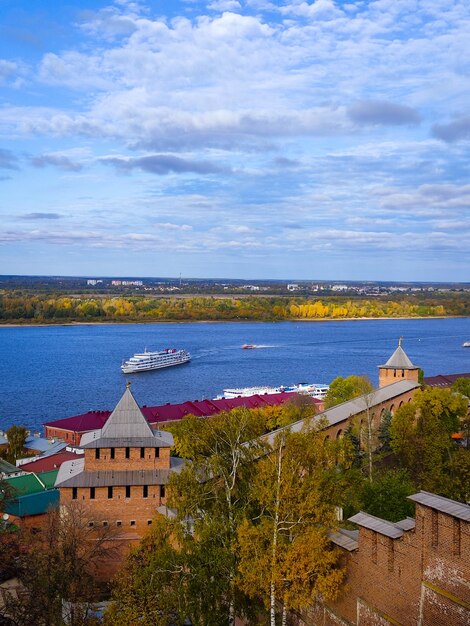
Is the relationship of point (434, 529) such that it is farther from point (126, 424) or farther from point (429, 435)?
point (429, 435)

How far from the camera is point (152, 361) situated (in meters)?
59.3

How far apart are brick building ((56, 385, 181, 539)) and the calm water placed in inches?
917

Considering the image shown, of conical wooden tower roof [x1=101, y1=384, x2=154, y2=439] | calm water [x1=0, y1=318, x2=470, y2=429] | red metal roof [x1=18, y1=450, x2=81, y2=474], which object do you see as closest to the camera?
conical wooden tower roof [x1=101, y1=384, x2=154, y2=439]

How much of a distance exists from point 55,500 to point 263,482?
9305 mm

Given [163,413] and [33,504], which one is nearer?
[33,504]

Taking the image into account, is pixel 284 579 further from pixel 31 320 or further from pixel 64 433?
pixel 31 320

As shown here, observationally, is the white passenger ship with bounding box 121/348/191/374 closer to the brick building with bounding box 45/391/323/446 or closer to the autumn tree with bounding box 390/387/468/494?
the brick building with bounding box 45/391/323/446

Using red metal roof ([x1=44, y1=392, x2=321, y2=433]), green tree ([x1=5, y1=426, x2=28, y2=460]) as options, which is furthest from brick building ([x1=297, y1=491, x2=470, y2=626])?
red metal roof ([x1=44, y1=392, x2=321, y2=433])

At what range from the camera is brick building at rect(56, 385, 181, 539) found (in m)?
13.3

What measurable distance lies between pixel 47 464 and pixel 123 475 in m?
8.30

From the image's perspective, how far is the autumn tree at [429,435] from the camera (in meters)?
16.3

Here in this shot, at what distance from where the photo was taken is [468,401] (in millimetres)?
24188

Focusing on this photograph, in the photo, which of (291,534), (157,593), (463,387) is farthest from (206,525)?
(463,387)

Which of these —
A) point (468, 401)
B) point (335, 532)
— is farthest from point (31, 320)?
point (335, 532)
